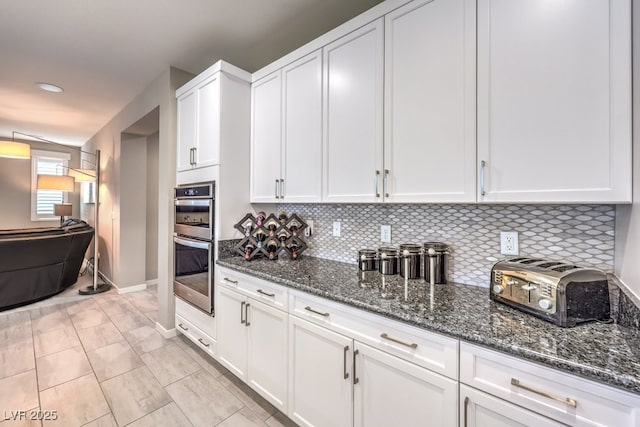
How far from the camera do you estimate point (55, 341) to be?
2.65 metres

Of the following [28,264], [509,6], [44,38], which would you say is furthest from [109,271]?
[509,6]

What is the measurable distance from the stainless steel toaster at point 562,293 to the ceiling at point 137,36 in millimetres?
1870

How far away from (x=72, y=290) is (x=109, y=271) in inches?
20.2

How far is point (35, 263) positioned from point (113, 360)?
2.37m

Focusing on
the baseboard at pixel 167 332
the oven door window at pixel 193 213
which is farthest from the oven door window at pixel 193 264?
the baseboard at pixel 167 332

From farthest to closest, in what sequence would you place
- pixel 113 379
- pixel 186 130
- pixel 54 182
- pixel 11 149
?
pixel 54 182 < pixel 11 149 < pixel 186 130 < pixel 113 379

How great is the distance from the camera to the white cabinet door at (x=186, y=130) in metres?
2.42

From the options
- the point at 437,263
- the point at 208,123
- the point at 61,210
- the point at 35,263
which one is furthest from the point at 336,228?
the point at 61,210

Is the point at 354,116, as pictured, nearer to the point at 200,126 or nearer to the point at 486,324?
the point at 486,324

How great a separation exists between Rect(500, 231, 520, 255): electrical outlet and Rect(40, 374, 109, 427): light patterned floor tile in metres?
2.57

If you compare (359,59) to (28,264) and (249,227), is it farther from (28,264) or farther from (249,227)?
(28,264)

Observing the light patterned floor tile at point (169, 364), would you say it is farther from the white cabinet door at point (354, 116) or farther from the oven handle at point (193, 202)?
the white cabinet door at point (354, 116)

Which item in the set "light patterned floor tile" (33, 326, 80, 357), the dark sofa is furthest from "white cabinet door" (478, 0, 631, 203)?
the dark sofa

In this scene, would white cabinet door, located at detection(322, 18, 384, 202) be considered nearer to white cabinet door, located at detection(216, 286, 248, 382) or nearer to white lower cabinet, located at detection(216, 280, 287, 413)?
white lower cabinet, located at detection(216, 280, 287, 413)
